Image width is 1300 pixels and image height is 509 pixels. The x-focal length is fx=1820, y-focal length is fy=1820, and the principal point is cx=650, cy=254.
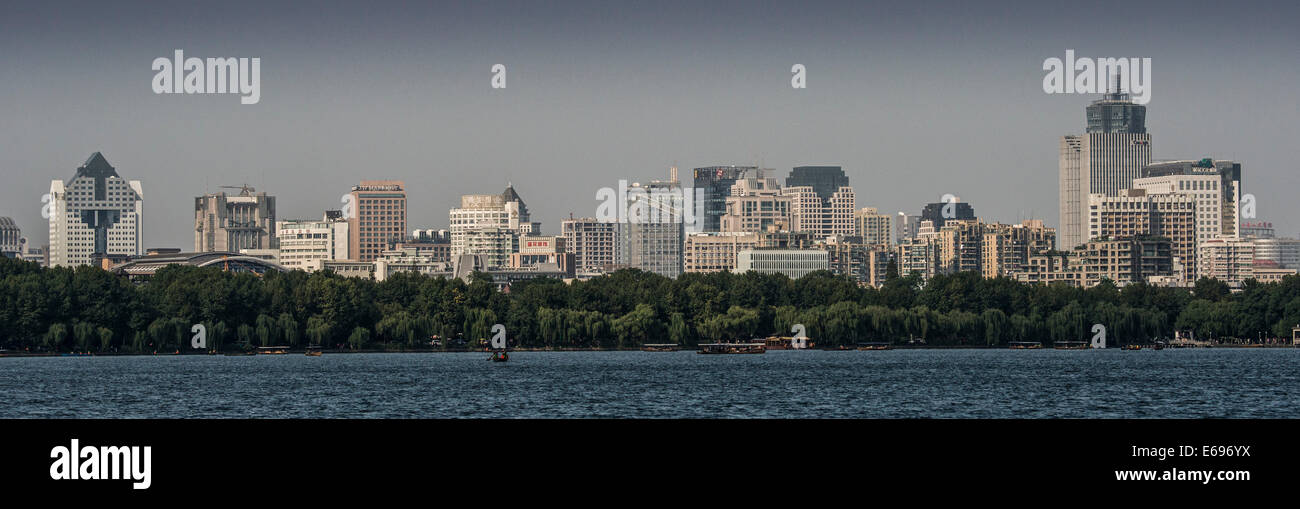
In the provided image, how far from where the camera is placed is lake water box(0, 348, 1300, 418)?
185ft

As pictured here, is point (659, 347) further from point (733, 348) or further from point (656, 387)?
point (656, 387)

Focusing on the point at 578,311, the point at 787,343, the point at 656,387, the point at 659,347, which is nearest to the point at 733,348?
the point at 659,347

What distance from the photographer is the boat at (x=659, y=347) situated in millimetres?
130525

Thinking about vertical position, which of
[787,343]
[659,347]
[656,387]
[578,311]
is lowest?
[659,347]

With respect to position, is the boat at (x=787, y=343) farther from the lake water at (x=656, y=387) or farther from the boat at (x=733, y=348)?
the lake water at (x=656, y=387)

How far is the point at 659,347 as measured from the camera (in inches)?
5157

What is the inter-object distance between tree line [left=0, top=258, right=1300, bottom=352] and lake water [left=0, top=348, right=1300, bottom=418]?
6.11 m

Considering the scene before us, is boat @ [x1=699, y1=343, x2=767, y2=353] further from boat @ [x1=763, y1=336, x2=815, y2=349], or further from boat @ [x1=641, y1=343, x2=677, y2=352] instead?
boat @ [x1=763, y1=336, x2=815, y2=349]

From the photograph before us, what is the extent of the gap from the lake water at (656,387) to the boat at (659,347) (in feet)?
51.4

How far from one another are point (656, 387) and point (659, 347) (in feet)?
199

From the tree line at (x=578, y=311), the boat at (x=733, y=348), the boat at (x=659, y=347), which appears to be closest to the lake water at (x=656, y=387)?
the tree line at (x=578, y=311)
